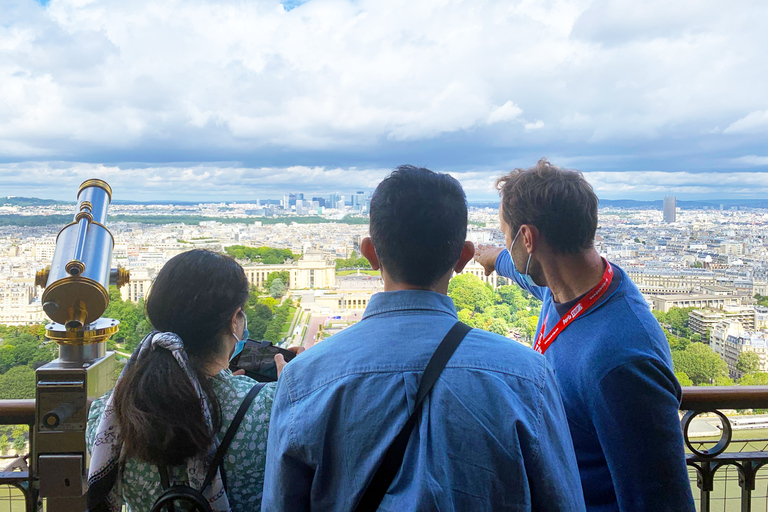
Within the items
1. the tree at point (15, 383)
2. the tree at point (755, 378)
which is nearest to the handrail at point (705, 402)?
the tree at point (15, 383)

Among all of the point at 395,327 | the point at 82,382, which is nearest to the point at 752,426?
the point at 395,327

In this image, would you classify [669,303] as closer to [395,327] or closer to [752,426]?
[752,426]

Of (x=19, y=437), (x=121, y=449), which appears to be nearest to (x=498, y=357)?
(x=121, y=449)

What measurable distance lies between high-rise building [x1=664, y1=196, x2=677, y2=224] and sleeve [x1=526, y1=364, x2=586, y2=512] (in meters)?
2.98

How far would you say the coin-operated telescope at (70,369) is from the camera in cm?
122

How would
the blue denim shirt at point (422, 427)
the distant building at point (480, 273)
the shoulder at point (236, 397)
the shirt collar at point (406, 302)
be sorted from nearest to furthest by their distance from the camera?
the blue denim shirt at point (422, 427) → the shirt collar at point (406, 302) → the shoulder at point (236, 397) → the distant building at point (480, 273)

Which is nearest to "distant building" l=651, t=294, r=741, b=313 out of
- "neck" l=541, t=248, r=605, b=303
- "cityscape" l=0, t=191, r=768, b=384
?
"cityscape" l=0, t=191, r=768, b=384

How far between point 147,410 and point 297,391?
1.12ft

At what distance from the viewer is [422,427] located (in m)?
0.66

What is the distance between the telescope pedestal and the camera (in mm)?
1217

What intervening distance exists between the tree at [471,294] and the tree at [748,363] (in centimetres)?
113

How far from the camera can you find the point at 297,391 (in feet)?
2.35

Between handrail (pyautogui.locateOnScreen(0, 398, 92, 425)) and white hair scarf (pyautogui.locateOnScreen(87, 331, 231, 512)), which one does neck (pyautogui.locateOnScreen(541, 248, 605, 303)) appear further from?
handrail (pyautogui.locateOnScreen(0, 398, 92, 425))

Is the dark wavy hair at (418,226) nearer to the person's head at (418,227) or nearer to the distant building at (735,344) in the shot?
the person's head at (418,227)
